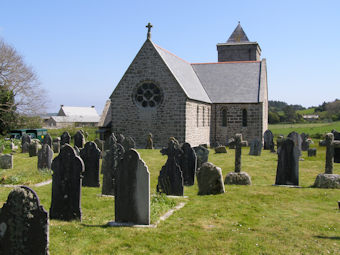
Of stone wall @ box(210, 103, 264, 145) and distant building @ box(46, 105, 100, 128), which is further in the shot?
distant building @ box(46, 105, 100, 128)

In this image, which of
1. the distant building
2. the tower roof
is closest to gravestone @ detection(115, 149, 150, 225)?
the tower roof

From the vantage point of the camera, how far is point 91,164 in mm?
11875

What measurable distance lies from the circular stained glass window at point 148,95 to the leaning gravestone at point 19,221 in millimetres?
19713

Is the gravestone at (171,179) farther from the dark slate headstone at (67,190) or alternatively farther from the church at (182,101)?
the church at (182,101)

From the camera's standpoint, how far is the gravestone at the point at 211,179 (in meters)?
10.2

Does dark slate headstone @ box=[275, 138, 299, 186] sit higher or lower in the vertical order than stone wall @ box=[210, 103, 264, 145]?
lower

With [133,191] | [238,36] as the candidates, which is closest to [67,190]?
[133,191]

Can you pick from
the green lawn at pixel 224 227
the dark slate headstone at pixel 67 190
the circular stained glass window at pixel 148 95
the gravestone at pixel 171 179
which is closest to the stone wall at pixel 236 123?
the circular stained glass window at pixel 148 95

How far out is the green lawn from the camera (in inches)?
235

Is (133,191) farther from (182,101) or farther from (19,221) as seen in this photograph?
(182,101)

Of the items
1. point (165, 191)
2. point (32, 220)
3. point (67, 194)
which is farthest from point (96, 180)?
point (32, 220)

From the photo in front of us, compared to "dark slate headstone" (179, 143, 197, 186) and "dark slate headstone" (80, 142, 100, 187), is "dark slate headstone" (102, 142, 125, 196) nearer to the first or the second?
"dark slate headstone" (80, 142, 100, 187)

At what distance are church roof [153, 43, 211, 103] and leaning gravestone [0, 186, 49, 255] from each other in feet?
63.0

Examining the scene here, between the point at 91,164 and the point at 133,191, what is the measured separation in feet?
16.7
